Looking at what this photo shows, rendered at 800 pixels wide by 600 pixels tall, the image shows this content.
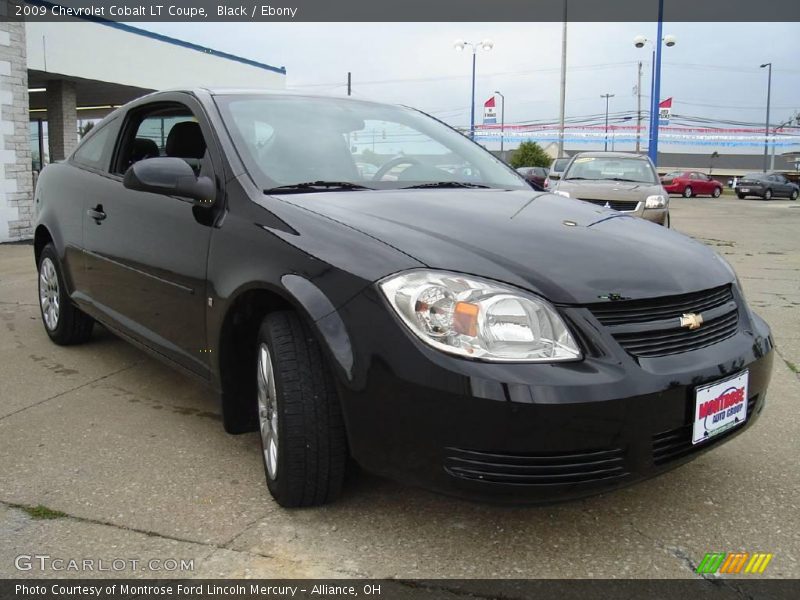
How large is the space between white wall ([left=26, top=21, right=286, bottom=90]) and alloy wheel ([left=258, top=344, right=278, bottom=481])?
36.9ft

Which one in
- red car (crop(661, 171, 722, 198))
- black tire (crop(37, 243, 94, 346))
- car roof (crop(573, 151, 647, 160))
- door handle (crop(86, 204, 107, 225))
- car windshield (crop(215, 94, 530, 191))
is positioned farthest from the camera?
red car (crop(661, 171, 722, 198))

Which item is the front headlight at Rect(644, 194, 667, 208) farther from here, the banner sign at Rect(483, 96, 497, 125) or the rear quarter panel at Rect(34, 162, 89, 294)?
the banner sign at Rect(483, 96, 497, 125)

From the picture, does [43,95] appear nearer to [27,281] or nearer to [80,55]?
[80,55]

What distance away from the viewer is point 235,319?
9.14ft

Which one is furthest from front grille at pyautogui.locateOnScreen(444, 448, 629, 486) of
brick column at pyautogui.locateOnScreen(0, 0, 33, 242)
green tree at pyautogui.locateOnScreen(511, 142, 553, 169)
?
green tree at pyautogui.locateOnScreen(511, 142, 553, 169)

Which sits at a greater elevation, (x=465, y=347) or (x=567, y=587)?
(x=465, y=347)

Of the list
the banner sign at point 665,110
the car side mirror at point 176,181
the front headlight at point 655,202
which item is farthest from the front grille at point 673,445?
the banner sign at point 665,110

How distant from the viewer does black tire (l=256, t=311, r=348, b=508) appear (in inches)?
93.8

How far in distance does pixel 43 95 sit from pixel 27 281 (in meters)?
15.4

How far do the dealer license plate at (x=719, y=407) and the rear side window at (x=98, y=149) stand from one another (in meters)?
3.33

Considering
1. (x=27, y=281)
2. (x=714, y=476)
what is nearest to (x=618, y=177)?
(x=27, y=281)

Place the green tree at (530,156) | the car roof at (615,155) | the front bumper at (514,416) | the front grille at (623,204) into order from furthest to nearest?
the green tree at (530,156)
the car roof at (615,155)
the front grille at (623,204)
the front bumper at (514,416)

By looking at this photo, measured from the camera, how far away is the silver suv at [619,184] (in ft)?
33.1

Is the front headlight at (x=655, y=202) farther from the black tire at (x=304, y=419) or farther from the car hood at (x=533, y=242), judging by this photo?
the black tire at (x=304, y=419)
